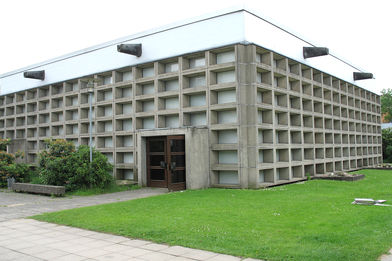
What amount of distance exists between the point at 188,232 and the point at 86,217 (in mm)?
3740

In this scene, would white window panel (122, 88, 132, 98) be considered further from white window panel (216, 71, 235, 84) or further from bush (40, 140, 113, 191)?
white window panel (216, 71, 235, 84)

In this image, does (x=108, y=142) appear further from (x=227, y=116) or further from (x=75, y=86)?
(x=227, y=116)

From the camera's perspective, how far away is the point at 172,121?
19.5 meters

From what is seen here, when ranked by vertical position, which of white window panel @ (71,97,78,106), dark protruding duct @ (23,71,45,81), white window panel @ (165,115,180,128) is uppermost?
dark protruding duct @ (23,71,45,81)

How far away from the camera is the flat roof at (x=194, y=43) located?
17.2 m

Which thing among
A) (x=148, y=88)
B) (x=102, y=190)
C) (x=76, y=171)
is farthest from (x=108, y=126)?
(x=102, y=190)

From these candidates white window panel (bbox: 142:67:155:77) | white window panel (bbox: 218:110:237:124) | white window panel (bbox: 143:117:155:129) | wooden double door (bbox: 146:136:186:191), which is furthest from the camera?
white window panel (bbox: 142:67:155:77)

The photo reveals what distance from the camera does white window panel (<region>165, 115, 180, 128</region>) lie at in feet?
63.4

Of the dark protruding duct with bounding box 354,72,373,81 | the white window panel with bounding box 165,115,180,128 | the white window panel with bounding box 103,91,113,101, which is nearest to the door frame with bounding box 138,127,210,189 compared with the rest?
the white window panel with bounding box 165,115,180,128

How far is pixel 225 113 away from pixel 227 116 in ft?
0.65

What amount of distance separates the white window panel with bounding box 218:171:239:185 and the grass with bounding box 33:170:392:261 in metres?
3.37

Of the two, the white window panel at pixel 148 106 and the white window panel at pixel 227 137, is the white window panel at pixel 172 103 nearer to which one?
the white window panel at pixel 148 106

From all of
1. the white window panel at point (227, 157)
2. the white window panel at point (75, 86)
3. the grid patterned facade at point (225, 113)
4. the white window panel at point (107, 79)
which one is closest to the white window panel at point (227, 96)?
the grid patterned facade at point (225, 113)

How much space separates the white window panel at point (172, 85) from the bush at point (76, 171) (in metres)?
5.38
